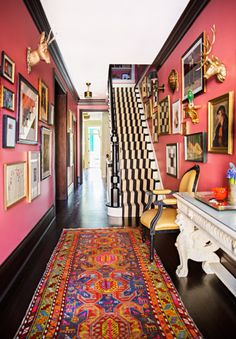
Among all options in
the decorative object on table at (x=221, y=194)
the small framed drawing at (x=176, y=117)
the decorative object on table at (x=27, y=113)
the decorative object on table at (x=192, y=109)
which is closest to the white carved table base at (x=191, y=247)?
the decorative object on table at (x=221, y=194)

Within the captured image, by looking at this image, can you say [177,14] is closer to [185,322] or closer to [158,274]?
→ [158,274]

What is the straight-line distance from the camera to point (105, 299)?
2.06m

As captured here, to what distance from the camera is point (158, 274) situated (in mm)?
2465

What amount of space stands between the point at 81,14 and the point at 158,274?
3.30 metres

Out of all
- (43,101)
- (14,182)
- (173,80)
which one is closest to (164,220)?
(14,182)

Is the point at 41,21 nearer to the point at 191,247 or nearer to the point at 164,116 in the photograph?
the point at 164,116

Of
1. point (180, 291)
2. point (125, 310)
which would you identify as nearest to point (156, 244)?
point (180, 291)

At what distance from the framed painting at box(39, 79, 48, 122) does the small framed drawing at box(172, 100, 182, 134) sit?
2068 mm

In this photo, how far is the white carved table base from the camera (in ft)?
7.84

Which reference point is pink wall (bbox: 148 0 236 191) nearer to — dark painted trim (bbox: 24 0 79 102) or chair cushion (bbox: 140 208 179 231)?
chair cushion (bbox: 140 208 179 231)

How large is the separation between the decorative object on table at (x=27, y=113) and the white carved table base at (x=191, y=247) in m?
1.92

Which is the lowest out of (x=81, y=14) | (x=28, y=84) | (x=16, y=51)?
(x=28, y=84)

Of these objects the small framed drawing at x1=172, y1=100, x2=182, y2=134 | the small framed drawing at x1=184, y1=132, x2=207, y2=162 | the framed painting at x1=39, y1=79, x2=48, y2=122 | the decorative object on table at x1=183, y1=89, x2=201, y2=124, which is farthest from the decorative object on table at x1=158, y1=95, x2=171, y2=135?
the framed painting at x1=39, y1=79, x2=48, y2=122

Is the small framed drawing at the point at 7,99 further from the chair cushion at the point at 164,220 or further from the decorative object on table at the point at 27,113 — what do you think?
the chair cushion at the point at 164,220
